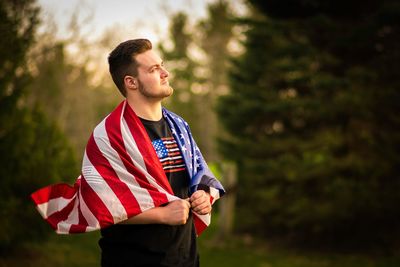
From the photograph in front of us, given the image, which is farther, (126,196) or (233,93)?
(233,93)

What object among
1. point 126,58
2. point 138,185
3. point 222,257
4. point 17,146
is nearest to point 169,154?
point 138,185

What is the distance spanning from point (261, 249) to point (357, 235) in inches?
77.3

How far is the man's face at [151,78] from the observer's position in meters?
2.40

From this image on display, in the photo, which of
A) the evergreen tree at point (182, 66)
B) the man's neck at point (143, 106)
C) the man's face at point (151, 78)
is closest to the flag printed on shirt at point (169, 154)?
the man's neck at point (143, 106)

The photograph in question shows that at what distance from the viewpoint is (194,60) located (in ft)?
83.8

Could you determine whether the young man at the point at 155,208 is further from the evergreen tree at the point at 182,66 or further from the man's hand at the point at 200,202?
the evergreen tree at the point at 182,66

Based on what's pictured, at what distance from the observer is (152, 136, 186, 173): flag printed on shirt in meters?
2.43

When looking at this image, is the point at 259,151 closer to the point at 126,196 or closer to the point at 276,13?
the point at 276,13

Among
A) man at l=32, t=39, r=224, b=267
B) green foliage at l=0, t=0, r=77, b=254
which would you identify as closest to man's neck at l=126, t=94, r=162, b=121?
man at l=32, t=39, r=224, b=267

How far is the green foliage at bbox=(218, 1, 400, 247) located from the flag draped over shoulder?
21.4 feet

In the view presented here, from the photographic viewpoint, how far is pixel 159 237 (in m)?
2.32

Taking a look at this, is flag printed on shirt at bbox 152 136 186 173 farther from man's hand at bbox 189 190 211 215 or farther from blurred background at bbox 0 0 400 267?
blurred background at bbox 0 0 400 267

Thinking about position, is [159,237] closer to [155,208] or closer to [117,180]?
[155,208]

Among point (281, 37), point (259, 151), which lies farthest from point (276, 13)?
point (259, 151)
